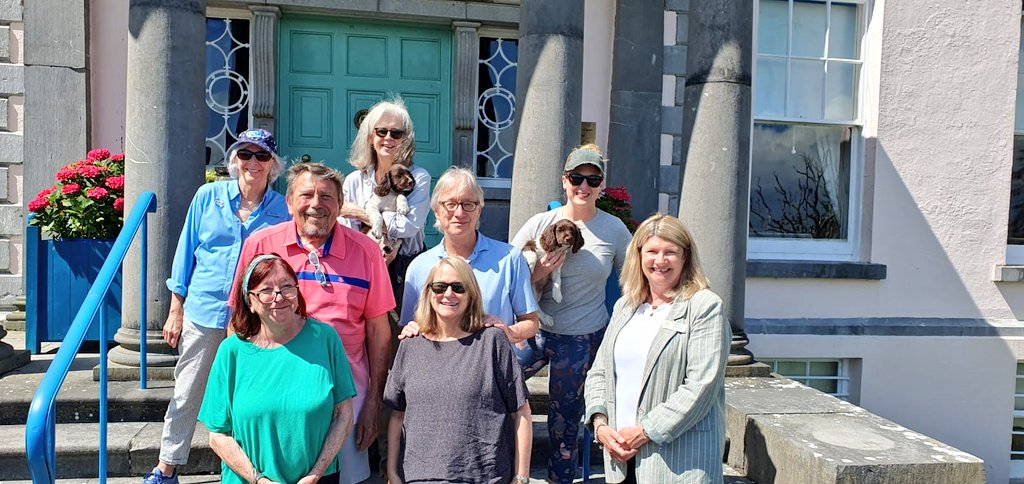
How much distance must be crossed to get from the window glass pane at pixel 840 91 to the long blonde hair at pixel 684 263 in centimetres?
503

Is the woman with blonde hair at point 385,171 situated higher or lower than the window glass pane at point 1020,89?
lower

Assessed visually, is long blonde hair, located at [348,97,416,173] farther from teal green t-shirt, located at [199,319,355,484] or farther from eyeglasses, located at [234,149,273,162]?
teal green t-shirt, located at [199,319,355,484]

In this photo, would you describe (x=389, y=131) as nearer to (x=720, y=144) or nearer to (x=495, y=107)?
(x=720, y=144)

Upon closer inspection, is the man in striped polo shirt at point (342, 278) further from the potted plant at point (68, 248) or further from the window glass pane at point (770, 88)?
the window glass pane at point (770, 88)

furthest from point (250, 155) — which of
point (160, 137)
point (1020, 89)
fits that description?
point (1020, 89)

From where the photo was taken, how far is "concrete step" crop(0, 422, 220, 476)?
11.7 feet

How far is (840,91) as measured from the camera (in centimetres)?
703

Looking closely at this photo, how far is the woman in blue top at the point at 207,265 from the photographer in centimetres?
313

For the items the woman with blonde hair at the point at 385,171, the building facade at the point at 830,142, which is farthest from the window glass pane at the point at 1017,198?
the woman with blonde hair at the point at 385,171

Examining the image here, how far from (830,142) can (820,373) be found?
2220 millimetres

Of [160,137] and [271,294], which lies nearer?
[271,294]

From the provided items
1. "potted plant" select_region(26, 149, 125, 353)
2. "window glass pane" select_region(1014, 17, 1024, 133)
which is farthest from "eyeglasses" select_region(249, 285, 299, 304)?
"window glass pane" select_region(1014, 17, 1024, 133)

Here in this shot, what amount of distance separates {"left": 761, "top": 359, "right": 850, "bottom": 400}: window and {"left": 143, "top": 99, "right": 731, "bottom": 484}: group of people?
15.0ft

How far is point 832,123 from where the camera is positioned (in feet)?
22.7
